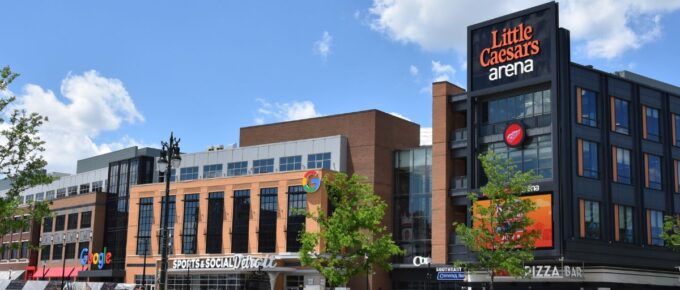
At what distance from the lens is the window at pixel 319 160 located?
74.1 meters

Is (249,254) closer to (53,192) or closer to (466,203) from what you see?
(466,203)

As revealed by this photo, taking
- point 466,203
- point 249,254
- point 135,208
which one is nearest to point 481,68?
point 466,203

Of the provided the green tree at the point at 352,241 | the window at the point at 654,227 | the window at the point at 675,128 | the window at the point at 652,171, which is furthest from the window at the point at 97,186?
the window at the point at 675,128

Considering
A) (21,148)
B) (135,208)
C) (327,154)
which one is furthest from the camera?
(135,208)

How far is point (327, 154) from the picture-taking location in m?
74.4

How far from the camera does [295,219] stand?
73000 mm

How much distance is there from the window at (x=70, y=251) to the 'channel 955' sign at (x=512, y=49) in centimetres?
5750

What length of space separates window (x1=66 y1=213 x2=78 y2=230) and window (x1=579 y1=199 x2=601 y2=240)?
64205 mm

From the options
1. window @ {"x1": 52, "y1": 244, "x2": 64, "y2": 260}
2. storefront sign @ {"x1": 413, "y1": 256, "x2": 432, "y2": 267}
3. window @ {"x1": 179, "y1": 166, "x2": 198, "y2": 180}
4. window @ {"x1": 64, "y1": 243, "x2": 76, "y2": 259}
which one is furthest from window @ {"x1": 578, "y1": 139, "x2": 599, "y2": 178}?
window @ {"x1": 52, "y1": 244, "x2": 64, "y2": 260}

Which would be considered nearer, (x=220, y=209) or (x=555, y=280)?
(x=555, y=280)

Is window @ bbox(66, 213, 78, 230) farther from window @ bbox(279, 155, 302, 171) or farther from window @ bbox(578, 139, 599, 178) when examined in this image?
window @ bbox(578, 139, 599, 178)

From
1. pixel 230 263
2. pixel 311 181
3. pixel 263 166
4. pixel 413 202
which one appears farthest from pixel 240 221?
pixel 413 202

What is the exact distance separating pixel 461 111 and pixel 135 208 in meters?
40.3

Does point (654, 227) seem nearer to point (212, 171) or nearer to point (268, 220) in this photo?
point (268, 220)
